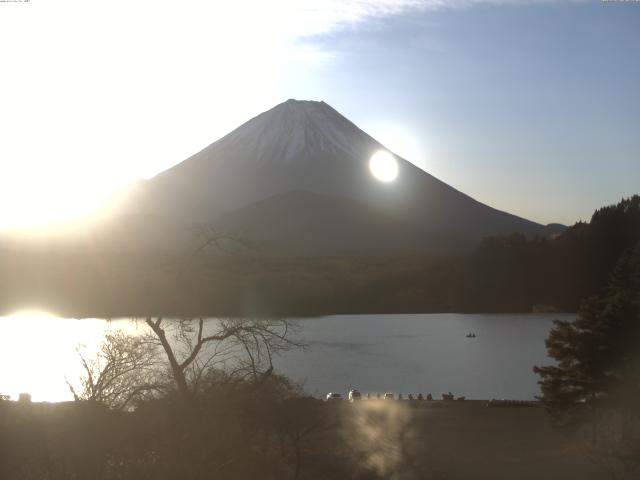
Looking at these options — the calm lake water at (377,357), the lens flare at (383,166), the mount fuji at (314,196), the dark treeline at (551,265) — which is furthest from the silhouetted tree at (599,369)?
the lens flare at (383,166)

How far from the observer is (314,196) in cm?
15025

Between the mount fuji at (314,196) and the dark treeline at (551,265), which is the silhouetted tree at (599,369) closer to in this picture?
the dark treeline at (551,265)

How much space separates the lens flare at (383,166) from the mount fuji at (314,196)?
1106mm

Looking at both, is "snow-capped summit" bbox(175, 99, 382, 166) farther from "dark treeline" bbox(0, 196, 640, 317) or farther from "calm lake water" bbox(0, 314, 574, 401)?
"calm lake water" bbox(0, 314, 574, 401)

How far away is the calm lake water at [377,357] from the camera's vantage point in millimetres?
29859

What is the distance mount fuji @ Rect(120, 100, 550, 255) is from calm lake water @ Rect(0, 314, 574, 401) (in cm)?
6415

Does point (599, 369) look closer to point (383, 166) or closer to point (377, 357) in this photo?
point (377, 357)

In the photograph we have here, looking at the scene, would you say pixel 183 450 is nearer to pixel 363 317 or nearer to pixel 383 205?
pixel 363 317

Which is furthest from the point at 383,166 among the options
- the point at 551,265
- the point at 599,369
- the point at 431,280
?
the point at 599,369

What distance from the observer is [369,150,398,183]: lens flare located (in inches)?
6196

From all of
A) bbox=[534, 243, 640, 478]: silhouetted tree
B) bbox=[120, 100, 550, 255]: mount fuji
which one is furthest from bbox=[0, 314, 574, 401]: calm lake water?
bbox=[120, 100, 550, 255]: mount fuji

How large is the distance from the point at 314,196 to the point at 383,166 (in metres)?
18.2

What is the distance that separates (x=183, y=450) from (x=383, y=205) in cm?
14126

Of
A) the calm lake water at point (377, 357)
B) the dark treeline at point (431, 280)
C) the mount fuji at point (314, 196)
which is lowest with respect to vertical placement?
the calm lake water at point (377, 357)
